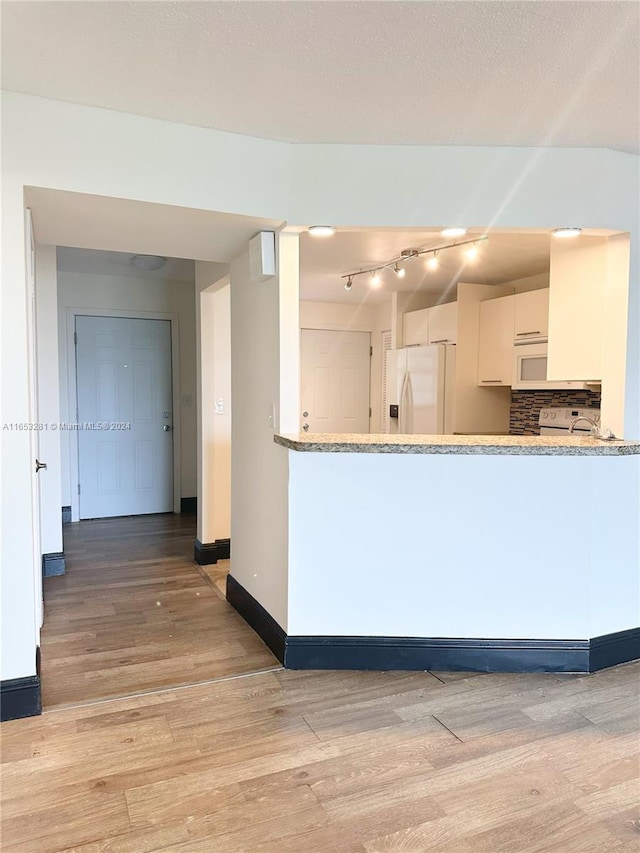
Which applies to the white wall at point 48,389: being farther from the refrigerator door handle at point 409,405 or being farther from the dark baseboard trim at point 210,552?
the refrigerator door handle at point 409,405

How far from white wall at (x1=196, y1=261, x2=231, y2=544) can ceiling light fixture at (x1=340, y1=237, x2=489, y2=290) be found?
1.13 metres

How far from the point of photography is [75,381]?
5.40 m

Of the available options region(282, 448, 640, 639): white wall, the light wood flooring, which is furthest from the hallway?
region(282, 448, 640, 639): white wall

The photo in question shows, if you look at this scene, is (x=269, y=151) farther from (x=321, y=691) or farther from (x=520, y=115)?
(x=321, y=691)

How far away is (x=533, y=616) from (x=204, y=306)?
2.93 m

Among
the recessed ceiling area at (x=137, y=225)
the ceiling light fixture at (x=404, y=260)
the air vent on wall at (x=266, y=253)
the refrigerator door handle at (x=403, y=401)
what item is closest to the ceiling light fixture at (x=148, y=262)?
the ceiling light fixture at (x=404, y=260)

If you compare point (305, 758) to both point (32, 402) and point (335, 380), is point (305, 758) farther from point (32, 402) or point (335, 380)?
point (335, 380)

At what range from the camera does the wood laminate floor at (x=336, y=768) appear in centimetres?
162

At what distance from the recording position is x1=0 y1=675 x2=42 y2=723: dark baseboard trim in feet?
7.07

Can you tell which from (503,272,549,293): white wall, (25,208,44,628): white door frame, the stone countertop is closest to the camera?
(25,208,44,628): white door frame

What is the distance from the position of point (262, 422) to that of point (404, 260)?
5.99 feet

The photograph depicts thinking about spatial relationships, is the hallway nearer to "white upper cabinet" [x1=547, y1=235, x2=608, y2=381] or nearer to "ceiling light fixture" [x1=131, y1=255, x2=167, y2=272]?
"white upper cabinet" [x1=547, y1=235, x2=608, y2=381]

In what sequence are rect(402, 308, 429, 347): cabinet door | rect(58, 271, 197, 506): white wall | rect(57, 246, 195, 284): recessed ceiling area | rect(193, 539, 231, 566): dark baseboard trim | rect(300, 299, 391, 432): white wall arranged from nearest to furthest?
1. rect(193, 539, 231, 566): dark baseboard trim
2. rect(57, 246, 195, 284): recessed ceiling area
3. rect(402, 308, 429, 347): cabinet door
4. rect(58, 271, 197, 506): white wall
5. rect(300, 299, 391, 432): white wall

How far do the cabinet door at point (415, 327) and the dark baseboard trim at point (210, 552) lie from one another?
8.06 ft
